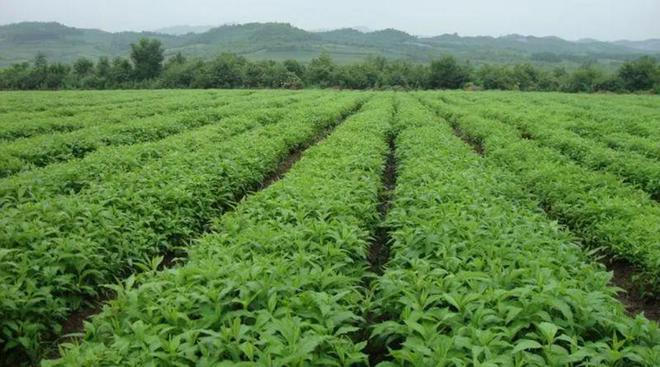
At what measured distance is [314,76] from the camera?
244 ft

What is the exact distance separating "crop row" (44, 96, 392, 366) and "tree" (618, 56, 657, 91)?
76663mm

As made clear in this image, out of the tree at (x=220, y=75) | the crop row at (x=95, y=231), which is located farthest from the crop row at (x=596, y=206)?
the tree at (x=220, y=75)

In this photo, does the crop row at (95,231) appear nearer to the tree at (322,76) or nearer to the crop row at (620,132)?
the crop row at (620,132)

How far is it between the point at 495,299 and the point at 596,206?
197 inches

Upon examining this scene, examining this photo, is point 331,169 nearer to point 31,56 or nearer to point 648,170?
point 648,170

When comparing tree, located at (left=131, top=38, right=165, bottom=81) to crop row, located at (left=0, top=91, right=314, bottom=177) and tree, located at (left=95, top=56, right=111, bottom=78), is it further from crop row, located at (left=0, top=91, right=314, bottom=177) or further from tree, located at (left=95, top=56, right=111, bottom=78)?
crop row, located at (left=0, top=91, right=314, bottom=177)

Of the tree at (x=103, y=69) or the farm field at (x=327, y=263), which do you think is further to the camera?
the tree at (x=103, y=69)

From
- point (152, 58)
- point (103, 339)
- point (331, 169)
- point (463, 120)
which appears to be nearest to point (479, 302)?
point (103, 339)

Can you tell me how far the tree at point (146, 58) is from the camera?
77312 millimetres

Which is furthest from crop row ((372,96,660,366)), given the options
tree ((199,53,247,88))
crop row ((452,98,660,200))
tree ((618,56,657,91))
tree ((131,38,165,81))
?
tree ((131,38,165,81))

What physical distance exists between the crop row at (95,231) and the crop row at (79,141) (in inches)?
176

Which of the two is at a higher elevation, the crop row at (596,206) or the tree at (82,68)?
the tree at (82,68)

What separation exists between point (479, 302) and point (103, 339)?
307 cm

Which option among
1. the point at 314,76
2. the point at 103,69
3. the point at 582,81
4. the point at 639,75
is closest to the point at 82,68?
the point at 103,69
